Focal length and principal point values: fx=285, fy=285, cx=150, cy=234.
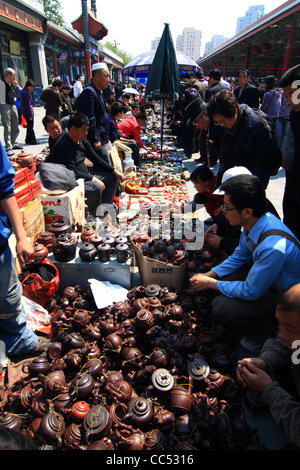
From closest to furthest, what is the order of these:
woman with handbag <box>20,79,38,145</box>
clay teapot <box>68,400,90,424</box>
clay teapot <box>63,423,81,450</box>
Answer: clay teapot <box>63,423,81,450</box> < clay teapot <box>68,400,90,424</box> < woman with handbag <box>20,79,38,145</box>

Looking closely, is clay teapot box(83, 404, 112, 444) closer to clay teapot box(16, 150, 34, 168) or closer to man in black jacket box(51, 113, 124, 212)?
clay teapot box(16, 150, 34, 168)

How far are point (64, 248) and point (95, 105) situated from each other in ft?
9.21

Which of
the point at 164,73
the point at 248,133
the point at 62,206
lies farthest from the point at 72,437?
the point at 164,73

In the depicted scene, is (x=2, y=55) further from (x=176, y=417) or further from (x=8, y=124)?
(x=176, y=417)

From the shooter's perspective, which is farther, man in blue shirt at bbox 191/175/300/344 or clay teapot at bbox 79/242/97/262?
clay teapot at bbox 79/242/97/262

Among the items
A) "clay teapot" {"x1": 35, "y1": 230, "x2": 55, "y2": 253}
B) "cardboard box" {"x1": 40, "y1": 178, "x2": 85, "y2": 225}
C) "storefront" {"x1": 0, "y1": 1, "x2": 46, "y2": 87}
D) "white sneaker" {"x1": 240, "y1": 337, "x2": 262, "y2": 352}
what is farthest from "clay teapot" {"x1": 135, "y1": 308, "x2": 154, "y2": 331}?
"storefront" {"x1": 0, "y1": 1, "x2": 46, "y2": 87}

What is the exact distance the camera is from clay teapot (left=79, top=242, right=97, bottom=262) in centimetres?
283

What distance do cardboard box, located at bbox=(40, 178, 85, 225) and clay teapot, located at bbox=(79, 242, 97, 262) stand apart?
673mm

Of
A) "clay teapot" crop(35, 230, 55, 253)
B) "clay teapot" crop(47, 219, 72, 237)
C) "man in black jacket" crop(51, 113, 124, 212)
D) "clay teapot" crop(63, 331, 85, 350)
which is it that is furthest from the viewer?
"man in black jacket" crop(51, 113, 124, 212)

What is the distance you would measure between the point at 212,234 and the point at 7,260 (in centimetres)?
197

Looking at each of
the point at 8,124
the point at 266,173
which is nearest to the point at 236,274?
the point at 266,173

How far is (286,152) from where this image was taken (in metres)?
2.99

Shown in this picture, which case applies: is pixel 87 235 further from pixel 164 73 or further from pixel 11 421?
pixel 164 73

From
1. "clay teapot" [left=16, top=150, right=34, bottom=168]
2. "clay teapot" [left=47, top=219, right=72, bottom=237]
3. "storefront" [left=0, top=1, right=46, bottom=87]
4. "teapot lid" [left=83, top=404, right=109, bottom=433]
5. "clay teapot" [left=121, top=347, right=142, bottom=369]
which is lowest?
"clay teapot" [left=121, top=347, right=142, bottom=369]
